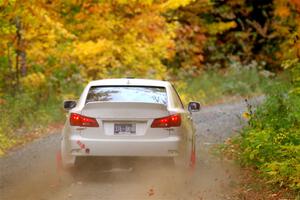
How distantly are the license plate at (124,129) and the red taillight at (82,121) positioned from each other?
0.29 meters

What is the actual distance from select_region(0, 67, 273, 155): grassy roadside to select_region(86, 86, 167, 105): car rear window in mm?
3567

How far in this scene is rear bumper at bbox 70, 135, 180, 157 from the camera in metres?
10.3

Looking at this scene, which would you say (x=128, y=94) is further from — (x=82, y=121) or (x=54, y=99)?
(x=54, y=99)

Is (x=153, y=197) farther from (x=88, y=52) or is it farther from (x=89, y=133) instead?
(x=88, y=52)

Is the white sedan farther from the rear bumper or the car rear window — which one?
the car rear window

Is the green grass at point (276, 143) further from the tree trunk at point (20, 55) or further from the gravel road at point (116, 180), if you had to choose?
the tree trunk at point (20, 55)

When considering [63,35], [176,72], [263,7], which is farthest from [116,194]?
[263,7]

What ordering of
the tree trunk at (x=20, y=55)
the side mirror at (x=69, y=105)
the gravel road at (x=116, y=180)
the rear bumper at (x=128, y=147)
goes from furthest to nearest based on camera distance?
the tree trunk at (x=20, y=55) < the side mirror at (x=69, y=105) < the rear bumper at (x=128, y=147) < the gravel road at (x=116, y=180)

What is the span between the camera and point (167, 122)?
34.2 ft

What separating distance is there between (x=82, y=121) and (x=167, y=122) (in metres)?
1.24

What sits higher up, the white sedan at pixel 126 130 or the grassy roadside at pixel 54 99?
the white sedan at pixel 126 130

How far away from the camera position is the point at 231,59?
31250 millimetres

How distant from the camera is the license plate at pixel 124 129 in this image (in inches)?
407

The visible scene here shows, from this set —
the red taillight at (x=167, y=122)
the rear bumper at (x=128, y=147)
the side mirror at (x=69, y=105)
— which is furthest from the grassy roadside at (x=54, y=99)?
the red taillight at (x=167, y=122)
